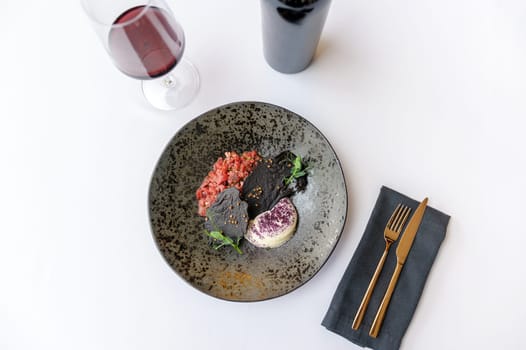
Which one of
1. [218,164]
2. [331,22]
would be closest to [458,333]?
[218,164]

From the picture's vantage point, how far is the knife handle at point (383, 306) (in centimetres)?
85

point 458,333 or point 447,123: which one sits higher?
point 447,123

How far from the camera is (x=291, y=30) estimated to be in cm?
79

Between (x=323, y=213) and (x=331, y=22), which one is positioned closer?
(x=323, y=213)

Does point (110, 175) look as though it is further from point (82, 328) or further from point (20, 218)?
point (82, 328)

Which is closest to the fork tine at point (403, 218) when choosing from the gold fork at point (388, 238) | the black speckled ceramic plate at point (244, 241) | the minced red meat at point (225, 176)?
the gold fork at point (388, 238)

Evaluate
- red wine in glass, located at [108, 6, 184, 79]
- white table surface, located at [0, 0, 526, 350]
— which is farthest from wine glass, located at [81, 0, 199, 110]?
white table surface, located at [0, 0, 526, 350]

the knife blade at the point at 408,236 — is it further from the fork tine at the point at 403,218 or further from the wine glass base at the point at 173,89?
the wine glass base at the point at 173,89

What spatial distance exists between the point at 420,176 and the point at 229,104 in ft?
1.36

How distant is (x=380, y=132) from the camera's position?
0.95m

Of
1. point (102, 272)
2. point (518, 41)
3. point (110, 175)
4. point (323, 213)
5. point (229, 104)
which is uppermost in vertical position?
point (518, 41)

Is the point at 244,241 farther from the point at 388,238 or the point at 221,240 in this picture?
the point at 388,238

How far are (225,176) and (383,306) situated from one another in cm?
39

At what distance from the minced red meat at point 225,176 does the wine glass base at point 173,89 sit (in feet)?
0.52
